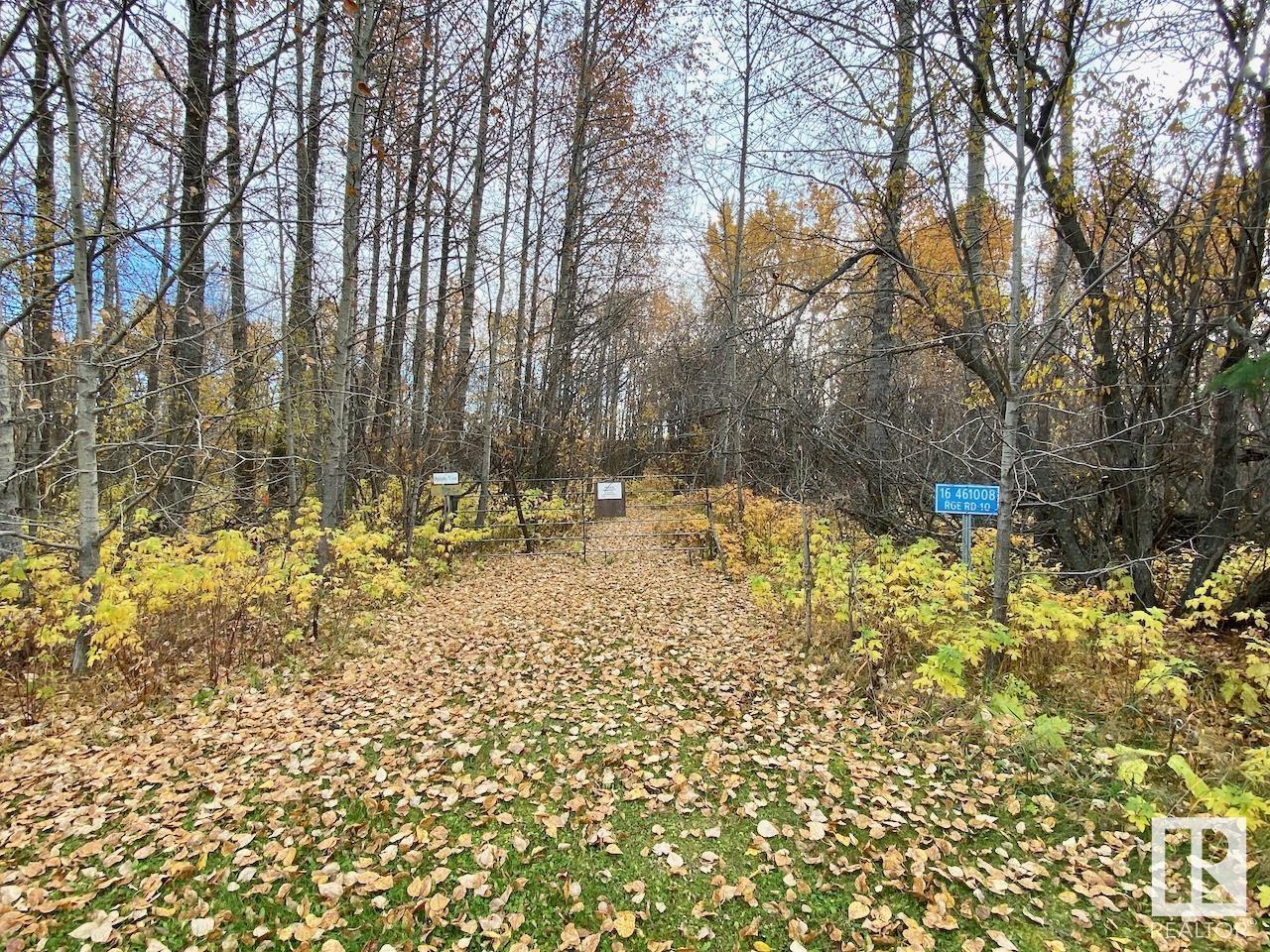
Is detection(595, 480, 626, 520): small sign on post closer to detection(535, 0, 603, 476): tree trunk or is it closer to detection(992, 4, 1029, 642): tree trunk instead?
detection(535, 0, 603, 476): tree trunk

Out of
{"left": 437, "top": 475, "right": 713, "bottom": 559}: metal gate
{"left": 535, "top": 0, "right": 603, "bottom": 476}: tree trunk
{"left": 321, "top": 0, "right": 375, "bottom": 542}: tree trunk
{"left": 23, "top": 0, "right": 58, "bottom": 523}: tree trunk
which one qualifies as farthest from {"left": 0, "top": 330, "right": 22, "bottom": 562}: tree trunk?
{"left": 535, "top": 0, "right": 603, "bottom": 476}: tree trunk

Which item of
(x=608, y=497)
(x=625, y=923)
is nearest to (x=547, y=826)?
(x=625, y=923)

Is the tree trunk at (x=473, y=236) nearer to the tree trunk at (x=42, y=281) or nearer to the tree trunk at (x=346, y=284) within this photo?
the tree trunk at (x=346, y=284)

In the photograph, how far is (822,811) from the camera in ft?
10.2

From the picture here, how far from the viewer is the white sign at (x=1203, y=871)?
2395 mm

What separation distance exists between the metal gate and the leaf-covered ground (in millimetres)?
5343

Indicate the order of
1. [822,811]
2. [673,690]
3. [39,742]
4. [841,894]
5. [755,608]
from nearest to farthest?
[841,894] < [822,811] < [39,742] < [673,690] < [755,608]

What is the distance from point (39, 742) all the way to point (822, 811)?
4920 mm

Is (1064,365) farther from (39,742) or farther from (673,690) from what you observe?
(39,742)

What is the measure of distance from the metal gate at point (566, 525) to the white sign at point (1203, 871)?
7.07 m

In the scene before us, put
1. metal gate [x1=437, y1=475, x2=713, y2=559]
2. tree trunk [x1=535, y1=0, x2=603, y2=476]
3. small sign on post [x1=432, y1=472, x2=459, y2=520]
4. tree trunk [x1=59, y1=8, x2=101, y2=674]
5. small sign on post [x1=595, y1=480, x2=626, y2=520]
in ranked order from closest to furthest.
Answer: tree trunk [x1=59, y1=8, x2=101, y2=674] < small sign on post [x1=432, y1=472, x2=459, y2=520] < small sign on post [x1=595, y1=480, x2=626, y2=520] < metal gate [x1=437, y1=475, x2=713, y2=559] < tree trunk [x1=535, y1=0, x2=603, y2=476]

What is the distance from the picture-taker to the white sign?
2.39m

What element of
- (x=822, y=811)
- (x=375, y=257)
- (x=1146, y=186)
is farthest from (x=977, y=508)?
(x=375, y=257)

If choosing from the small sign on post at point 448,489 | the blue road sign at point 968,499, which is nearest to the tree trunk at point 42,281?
the small sign on post at point 448,489
